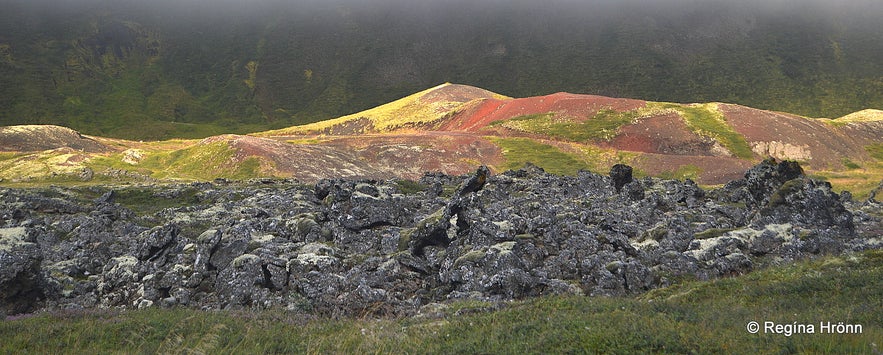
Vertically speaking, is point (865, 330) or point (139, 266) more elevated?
point (865, 330)

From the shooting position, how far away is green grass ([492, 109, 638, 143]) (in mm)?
112688

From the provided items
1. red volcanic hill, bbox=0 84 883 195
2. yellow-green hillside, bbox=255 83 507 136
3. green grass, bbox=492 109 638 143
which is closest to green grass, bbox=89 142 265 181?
red volcanic hill, bbox=0 84 883 195

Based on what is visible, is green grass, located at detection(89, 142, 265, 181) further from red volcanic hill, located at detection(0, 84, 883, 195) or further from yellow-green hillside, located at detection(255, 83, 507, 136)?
yellow-green hillside, located at detection(255, 83, 507, 136)

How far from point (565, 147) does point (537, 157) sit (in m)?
9.40

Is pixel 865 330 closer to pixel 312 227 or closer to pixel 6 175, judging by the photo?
pixel 312 227

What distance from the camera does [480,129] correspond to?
126m

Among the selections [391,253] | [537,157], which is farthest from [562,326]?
[537,157]

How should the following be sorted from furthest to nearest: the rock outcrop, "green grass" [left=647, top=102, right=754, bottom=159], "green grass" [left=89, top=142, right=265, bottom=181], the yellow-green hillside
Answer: the yellow-green hillside < "green grass" [left=647, top=102, right=754, bottom=159] < "green grass" [left=89, top=142, right=265, bottom=181] < the rock outcrop

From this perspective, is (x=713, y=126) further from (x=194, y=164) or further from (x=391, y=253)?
(x=391, y=253)

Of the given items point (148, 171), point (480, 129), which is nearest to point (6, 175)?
point (148, 171)

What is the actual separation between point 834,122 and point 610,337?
14149 cm

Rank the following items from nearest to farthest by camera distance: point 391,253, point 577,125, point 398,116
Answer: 1. point 391,253
2. point 577,125
3. point 398,116

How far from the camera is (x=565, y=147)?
348 feet

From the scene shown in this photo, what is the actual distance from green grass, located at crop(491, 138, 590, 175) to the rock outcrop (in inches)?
2306
